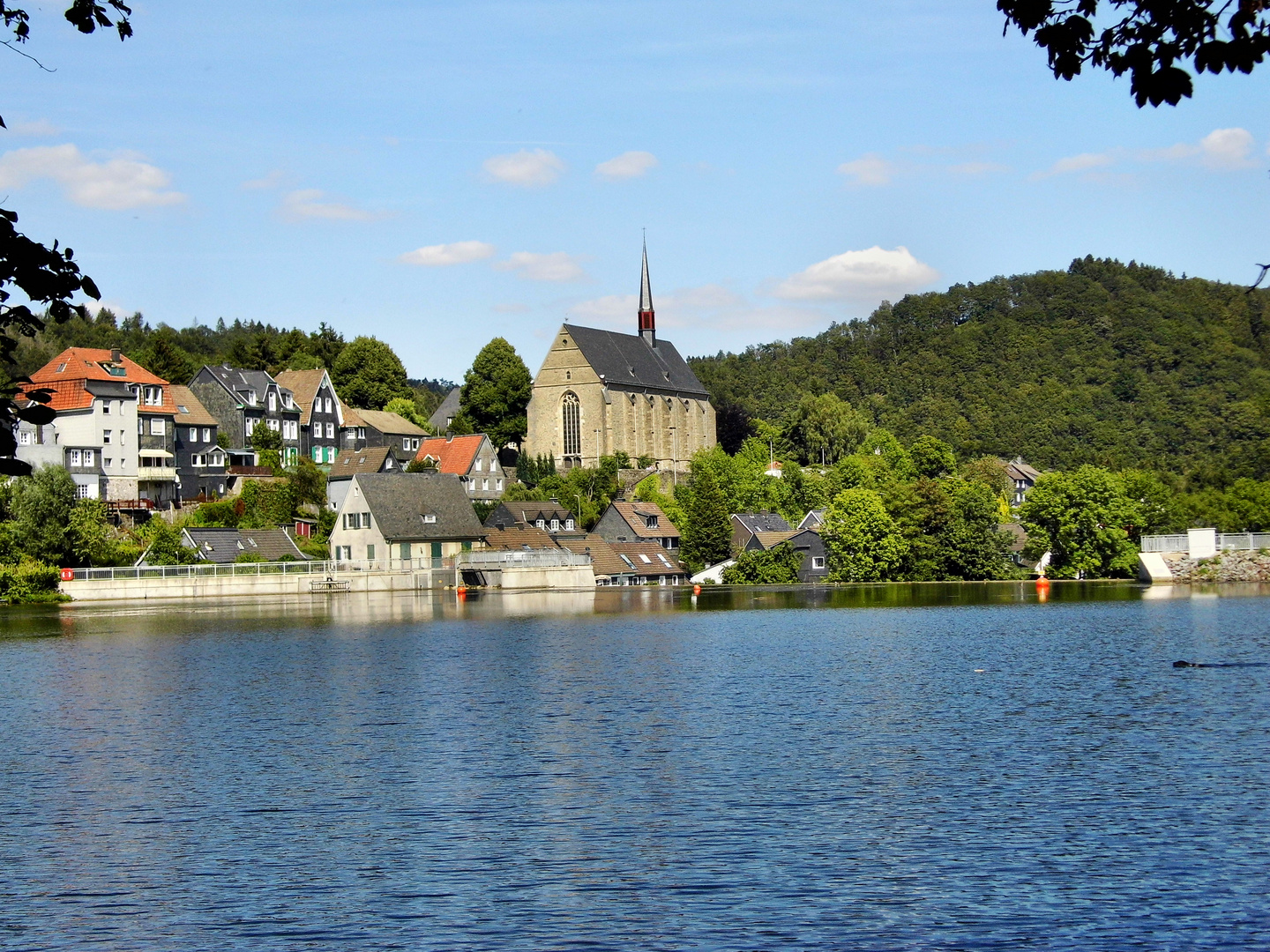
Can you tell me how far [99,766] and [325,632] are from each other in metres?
31.5

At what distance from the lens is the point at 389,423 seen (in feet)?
388

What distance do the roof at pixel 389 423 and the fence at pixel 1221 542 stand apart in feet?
198

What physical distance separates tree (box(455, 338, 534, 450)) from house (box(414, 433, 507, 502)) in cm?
1659

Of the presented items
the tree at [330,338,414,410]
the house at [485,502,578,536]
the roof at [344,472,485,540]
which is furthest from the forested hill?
the roof at [344,472,485,540]

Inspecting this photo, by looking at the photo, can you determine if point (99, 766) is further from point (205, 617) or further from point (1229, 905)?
point (205, 617)

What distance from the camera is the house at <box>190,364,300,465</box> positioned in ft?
333

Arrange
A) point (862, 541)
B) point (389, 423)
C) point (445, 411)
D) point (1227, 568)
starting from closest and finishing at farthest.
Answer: point (1227, 568)
point (862, 541)
point (389, 423)
point (445, 411)

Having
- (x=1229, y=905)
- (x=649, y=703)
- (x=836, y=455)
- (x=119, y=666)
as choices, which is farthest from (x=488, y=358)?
(x=1229, y=905)

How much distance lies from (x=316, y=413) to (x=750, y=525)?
117 feet

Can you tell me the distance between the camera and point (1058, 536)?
302ft

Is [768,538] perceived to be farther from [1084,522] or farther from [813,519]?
[1084,522]

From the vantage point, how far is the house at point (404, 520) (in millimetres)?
90375

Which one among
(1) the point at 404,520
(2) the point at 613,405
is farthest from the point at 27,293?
(2) the point at 613,405

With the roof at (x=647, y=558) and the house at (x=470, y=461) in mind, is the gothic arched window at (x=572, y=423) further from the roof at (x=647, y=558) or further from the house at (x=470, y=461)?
the roof at (x=647, y=558)
